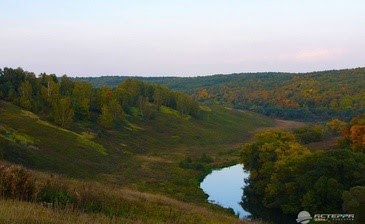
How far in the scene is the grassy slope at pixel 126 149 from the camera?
58131 mm

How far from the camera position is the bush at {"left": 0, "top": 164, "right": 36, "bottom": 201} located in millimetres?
16031

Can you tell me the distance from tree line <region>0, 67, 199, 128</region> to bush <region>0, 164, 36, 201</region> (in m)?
71.9

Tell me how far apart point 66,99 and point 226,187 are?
3922 cm

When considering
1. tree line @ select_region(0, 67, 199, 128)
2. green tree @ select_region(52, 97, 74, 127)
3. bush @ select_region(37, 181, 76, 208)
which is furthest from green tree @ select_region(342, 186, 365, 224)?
tree line @ select_region(0, 67, 199, 128)

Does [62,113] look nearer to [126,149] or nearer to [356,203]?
[126,149]

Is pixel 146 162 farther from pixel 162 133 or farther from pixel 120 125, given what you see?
pixel 162 133

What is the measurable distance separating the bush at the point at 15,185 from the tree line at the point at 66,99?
2829 inches

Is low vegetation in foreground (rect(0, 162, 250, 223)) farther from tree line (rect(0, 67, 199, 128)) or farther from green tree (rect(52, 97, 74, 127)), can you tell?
tree line (rect(0, 67, 199, 128))

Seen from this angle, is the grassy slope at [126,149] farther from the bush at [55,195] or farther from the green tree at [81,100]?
the bush at [55,195]

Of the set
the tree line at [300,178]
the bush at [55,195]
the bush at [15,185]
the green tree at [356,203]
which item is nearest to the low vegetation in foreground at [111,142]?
the bush at [55,195]

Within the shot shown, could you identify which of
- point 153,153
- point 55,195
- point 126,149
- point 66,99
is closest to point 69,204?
point 55,195

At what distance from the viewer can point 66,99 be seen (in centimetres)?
8969

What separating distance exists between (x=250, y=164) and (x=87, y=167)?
78.6ft

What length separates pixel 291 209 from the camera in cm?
4838
